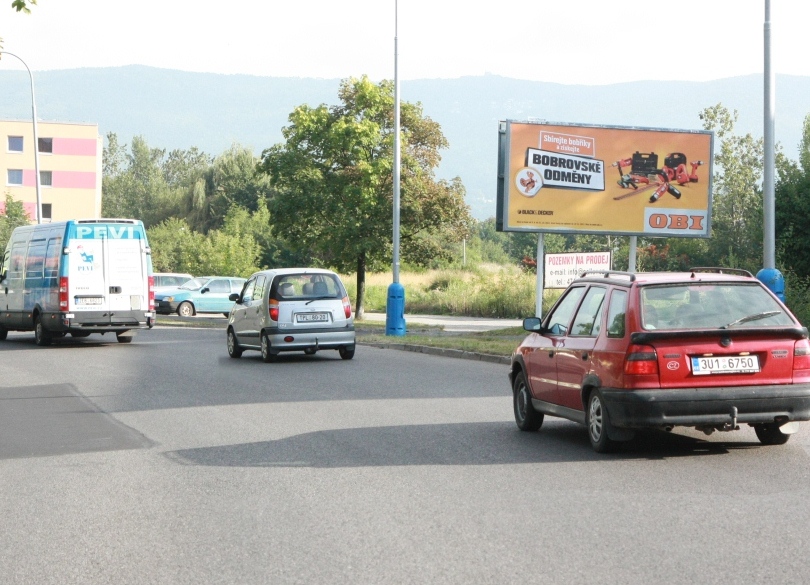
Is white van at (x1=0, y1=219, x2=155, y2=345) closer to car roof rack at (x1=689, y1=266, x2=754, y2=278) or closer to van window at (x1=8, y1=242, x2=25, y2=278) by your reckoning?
van window at (x1=8, y1=242, x2=25, y2=278)

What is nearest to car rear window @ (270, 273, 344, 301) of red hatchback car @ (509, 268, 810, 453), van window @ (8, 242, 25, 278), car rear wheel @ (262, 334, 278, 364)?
car rear wheel @ (262, 334, 278, 364)

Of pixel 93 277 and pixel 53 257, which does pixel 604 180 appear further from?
pixel 53 257

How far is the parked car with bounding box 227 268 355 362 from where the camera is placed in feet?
71.2

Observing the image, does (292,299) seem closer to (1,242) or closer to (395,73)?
(395,73)

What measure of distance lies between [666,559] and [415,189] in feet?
111

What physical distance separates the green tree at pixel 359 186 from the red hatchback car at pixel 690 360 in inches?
1147

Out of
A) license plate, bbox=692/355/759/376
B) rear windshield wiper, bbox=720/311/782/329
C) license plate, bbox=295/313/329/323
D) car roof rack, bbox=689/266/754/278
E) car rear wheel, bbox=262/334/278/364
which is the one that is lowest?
car rear wheel, bbox=262/334/278/364

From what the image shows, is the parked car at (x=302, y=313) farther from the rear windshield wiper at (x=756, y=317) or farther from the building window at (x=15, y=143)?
the building window at (x=15, y=143)

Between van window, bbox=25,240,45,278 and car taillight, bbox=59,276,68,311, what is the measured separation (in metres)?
1.47

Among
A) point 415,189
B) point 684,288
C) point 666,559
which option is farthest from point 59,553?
point 415,189

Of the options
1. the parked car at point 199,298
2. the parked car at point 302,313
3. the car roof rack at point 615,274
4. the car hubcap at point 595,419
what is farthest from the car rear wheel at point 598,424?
the parked car at point 199,298

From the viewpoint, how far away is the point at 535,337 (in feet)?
37.6

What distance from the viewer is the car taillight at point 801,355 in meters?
9.59

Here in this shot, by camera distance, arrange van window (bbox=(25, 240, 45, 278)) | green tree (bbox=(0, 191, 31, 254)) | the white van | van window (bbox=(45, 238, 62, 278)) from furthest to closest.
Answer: green tree (bbox=(0, 191, 31, 254))
van window (bbox=(25, 240, 45, 278))
van window (bbox=(45, 238, 62, 278))
the white van
